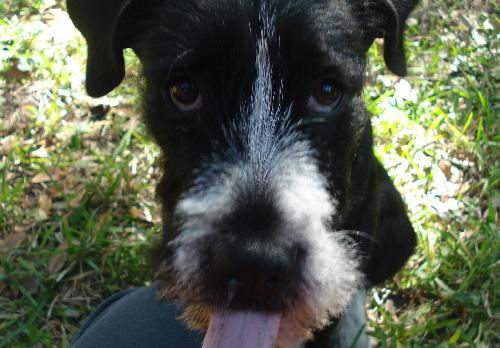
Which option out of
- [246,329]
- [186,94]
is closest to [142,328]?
[246,329]

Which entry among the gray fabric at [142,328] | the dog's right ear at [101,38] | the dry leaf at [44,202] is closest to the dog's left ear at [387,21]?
the dog's right ear at [101,38]

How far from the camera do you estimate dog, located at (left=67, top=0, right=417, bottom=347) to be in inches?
75.4

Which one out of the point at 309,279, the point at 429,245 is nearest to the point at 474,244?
the point at 429,245

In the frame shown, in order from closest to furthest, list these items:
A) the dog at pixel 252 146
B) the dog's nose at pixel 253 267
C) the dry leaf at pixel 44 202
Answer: the dog's nose at pixel 253 267 < the dog at pixel 252 146 < the dry leaf at pixel 44 202

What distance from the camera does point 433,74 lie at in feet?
14.5

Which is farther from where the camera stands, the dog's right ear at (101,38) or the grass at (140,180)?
the grass at (140,180)

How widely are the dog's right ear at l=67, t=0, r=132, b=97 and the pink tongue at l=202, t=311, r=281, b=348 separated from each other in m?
1.24

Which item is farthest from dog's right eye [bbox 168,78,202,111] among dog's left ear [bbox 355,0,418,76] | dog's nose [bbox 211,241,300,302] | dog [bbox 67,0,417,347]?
dog's left ear [bbox 355,0,418,76]

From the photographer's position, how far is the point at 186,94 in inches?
86.1

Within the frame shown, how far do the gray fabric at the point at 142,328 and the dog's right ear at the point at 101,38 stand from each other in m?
1.01

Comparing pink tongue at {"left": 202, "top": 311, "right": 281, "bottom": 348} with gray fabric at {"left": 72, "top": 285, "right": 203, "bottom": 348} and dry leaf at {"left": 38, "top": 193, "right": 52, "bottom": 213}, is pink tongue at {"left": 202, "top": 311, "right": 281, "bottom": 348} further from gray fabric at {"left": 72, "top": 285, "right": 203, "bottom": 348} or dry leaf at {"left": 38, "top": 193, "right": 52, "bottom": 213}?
dry leaf at {"left": 38, "top": 193, "right": 52, "bottom": 213}

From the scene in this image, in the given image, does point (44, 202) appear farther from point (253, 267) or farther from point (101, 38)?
point (253, 267)

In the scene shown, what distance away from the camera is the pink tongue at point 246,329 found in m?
1.93

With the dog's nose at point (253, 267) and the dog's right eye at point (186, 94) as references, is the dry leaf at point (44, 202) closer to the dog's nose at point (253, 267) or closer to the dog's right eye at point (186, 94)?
the dog's right eye at point (186, 94)
